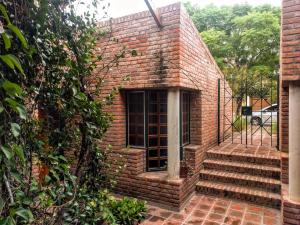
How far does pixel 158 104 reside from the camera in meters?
5.11

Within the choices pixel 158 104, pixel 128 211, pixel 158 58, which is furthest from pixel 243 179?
pixel 158 58

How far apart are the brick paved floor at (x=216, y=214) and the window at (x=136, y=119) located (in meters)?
1.42

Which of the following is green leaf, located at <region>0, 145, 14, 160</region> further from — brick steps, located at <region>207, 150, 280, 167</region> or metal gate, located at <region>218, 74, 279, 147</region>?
metal gate, located at <region>218, 74, 279, 147</region>

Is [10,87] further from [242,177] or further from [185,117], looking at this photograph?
[242,177]

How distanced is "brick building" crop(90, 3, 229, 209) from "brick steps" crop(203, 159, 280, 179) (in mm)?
382

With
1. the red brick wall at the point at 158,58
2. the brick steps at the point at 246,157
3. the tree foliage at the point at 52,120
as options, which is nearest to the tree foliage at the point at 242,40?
the brick steps at the point at 246,157

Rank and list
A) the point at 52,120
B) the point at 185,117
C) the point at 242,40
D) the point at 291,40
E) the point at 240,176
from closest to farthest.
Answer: the point at 52,120, the point at 291,40, the point at 240,176, the point at 185,117, the point at 242,40

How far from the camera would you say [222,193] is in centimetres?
496

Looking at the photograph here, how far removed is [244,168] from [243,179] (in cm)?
40

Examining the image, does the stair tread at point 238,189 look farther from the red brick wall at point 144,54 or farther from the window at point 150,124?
the red brick wall at point 144,54

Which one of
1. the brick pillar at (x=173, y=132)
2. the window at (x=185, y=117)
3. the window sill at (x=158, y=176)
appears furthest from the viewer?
the window at (x=185, y=117)

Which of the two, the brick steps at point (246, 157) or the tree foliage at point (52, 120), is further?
the brick steps at point (246, 157)

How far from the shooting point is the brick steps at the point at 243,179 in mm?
4832

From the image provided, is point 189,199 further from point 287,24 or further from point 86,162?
point 287,24
